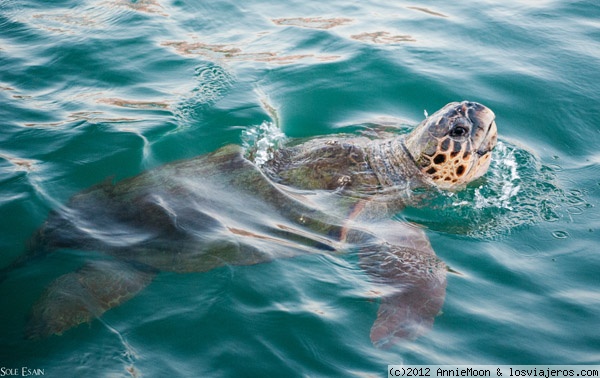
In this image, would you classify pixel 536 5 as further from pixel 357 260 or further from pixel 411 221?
pixel 357 260

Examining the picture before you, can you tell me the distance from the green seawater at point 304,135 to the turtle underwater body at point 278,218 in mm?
138

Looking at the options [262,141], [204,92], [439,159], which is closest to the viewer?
[439,159]

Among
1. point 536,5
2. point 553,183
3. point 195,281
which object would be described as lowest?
point 195,281

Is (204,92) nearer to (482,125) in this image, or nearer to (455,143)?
(455,143)

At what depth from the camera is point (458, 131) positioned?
6070 millimetres

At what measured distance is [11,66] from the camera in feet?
27.4

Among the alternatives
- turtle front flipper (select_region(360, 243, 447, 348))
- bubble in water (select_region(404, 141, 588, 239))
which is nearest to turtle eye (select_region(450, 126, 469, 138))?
bubble in water (select_region(404, 141, 588, 239))

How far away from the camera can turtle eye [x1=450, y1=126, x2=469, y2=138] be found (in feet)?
19.9

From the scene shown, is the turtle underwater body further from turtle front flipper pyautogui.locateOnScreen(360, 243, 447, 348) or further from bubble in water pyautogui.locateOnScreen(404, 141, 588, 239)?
bubble in water pyautogui.locateOnScreen(404, 141, 588, 239)

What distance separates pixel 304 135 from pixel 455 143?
198 cm

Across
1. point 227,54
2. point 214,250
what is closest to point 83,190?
point 214,250

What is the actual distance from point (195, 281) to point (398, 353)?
1735mm

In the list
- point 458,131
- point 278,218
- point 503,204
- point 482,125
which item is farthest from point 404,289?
point 482,125

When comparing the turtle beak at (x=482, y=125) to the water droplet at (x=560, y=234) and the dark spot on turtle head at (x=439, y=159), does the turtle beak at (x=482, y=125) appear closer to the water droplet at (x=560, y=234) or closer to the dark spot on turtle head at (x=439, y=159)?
the dark spot on turtle head at (x=439, y=159)
